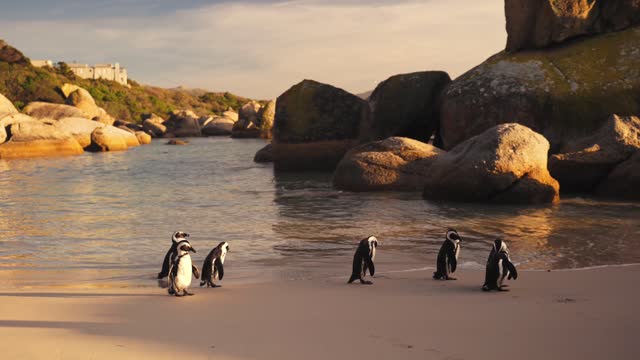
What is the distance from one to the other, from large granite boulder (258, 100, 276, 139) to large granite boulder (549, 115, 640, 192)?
42.0m

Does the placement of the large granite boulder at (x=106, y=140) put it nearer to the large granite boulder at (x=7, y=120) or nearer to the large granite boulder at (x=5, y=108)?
the large granite boulder at (x=7, y=120)

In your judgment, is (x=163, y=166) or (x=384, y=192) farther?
(x=163, y=166)

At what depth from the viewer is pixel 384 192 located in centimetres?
1964

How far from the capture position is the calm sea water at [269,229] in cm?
1035

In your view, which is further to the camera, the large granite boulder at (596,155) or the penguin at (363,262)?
the large granite boulder at (596,155)

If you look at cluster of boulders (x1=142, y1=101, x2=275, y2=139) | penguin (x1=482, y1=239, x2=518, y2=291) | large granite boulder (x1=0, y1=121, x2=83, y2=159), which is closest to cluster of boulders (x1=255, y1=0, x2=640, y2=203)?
penguin (x1=482, y1=239, x2=518, y2=291)

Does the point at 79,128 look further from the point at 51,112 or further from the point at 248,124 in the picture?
the point at 248,124

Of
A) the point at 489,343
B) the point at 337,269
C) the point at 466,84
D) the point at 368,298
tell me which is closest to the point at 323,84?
the point at 466,84

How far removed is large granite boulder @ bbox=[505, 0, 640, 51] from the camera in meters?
22.3

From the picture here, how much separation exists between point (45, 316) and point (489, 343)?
410 cm

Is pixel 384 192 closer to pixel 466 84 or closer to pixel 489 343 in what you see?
pixel 466 84

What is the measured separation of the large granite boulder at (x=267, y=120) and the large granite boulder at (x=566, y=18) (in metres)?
37.6

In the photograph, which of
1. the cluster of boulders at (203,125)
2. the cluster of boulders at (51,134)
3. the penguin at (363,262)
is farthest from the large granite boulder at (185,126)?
the penguin at (363,262)

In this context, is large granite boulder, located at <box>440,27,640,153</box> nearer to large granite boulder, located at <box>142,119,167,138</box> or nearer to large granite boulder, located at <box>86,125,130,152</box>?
large granite boulder, located at <box>86,125,130,152</box>
